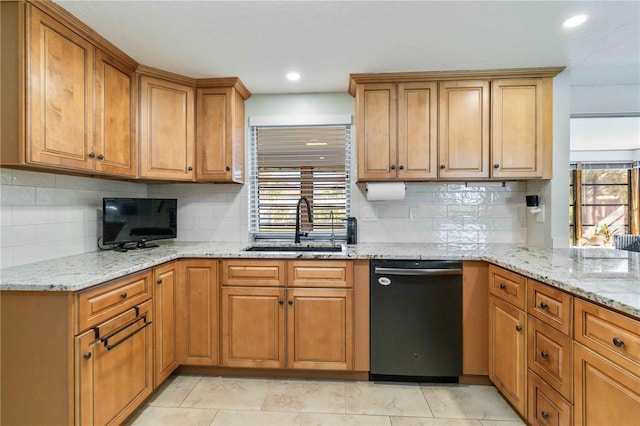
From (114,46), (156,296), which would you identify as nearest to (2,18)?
(114,46)

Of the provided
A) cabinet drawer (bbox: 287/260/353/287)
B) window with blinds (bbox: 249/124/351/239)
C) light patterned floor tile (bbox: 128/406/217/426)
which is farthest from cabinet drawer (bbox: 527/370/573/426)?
light patterned floor tile (bbox: 128/406/217/426)

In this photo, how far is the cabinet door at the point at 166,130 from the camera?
2309mm

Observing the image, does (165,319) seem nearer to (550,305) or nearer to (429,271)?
(429,271)

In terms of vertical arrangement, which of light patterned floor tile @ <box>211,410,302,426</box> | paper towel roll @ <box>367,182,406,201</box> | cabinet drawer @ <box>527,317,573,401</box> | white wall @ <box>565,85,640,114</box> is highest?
white wall @ <box>565,85,640,114</box>

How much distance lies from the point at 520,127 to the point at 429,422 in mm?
2196

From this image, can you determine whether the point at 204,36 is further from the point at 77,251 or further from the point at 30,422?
the point at 30,422

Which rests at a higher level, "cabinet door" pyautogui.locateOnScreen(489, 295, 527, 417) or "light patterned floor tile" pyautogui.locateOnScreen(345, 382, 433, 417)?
"cabinet door" pyautogui.locateOnScreen(489, 295, 527, 417)

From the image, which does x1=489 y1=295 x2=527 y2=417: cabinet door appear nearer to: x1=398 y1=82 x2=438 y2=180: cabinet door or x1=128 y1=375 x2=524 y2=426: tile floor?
x1=128 y1=375 x2=524 y2=426: tile floor

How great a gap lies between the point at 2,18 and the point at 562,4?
285 centimetres

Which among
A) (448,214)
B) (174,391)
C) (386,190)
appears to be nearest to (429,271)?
(386,190)

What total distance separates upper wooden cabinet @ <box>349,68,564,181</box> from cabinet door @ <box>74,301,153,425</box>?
6.17ft

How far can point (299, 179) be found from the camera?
2.87m

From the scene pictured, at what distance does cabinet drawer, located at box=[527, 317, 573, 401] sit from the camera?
1351 millimetres

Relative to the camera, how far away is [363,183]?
2686mm
